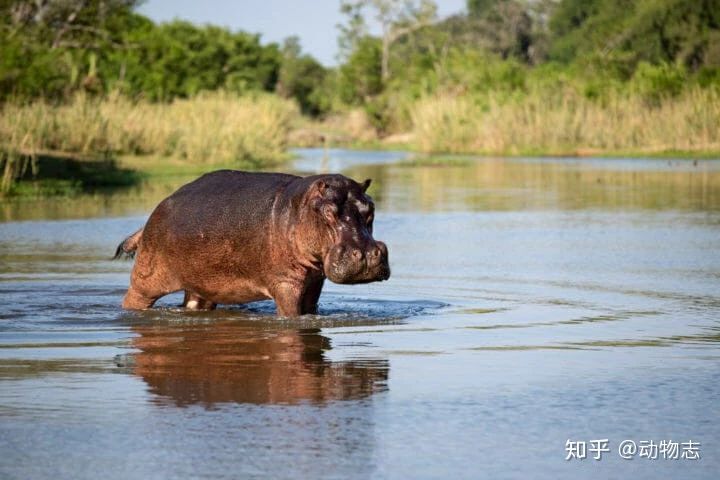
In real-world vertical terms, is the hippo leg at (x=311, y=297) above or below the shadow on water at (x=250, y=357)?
above

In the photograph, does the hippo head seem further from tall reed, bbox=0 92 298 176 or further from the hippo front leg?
tall reed, bbox=0 92 298 176

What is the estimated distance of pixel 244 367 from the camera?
22.0ft

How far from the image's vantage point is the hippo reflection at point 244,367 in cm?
605

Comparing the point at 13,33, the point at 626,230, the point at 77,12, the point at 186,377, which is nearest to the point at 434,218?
the point at 626,230

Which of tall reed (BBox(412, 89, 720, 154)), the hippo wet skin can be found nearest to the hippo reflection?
the hippo wet skin

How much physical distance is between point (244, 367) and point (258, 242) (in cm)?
158

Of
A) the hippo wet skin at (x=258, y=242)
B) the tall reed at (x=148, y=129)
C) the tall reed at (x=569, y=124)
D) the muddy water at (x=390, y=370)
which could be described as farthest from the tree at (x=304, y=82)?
the hippo wet skin at (x=258, y=242)

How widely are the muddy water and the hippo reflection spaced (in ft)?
0.07

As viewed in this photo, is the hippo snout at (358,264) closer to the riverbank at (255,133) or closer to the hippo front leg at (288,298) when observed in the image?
the hippo front leg at (288,298)

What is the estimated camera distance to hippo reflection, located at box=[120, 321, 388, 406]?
6047mm

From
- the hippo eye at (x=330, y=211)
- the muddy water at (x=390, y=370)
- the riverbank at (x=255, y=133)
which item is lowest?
the muddy water at (x=390, y=370)

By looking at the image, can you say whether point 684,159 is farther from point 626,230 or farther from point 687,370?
point 687,370

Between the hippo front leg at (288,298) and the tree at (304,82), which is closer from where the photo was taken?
the hippo front leg at (288,298)

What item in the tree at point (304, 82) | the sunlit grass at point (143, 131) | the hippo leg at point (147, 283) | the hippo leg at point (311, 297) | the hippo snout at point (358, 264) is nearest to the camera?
the hippo snout at point (358, 264)
